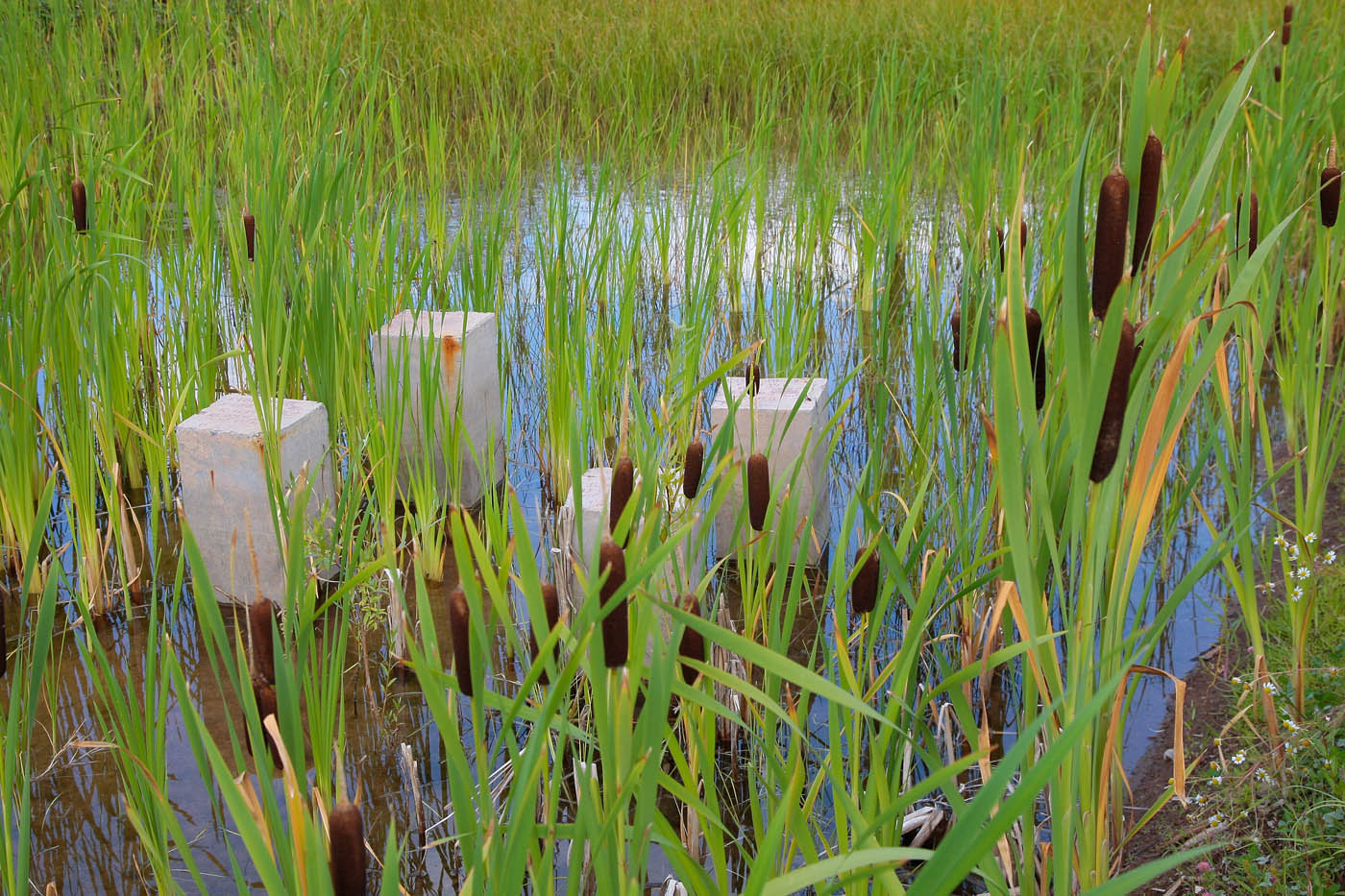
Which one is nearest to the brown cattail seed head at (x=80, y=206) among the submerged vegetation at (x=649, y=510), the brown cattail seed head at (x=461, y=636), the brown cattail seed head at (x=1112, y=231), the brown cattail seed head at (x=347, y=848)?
the submerged vegetation at (x=649, y=510)

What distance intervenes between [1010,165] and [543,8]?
5.35 meters

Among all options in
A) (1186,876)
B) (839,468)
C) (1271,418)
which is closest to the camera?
(1186,876)

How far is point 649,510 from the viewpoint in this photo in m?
1.40

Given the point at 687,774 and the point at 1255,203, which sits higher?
the point at 1255,203

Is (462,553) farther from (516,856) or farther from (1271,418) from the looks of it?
(1271,418)

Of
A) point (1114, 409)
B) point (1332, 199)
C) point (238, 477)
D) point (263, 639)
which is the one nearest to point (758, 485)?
point (1114, 409)

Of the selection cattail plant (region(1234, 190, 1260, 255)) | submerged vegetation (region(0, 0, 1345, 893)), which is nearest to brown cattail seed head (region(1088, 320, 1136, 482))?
submerged vegetation (region(0, 0, 1345, 893))

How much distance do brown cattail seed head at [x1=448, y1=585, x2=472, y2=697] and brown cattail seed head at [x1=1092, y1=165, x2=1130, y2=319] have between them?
0.70 m

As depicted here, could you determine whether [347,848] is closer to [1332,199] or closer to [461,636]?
[461,636]

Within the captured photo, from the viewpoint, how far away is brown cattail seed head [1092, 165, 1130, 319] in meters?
1.20

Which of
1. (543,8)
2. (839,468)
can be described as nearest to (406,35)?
(543,8)

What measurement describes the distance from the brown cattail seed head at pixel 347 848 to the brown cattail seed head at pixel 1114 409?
→ 0.79 metres

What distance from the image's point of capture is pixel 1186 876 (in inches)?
75.5

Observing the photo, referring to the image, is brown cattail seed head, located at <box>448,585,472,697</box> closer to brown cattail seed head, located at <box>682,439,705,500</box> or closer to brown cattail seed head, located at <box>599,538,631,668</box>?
brown cattail seed head, located at <box>599,538,631,668</box>
